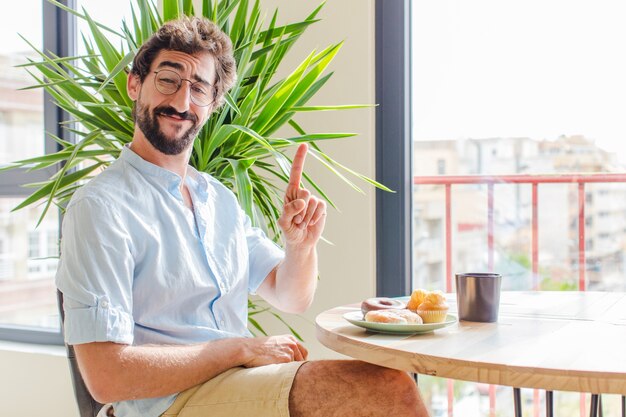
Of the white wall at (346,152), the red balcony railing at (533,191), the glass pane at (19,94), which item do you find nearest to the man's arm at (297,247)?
the white wall at (346,152)

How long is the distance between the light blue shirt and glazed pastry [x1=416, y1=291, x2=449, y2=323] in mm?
464

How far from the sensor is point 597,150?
2.74 m

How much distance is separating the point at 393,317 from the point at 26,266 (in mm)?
2696

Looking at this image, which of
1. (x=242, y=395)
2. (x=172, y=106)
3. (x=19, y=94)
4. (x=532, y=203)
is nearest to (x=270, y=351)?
(x=242, y=395)

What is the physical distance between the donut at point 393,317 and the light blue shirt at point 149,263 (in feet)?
1.27

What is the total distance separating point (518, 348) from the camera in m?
1.24

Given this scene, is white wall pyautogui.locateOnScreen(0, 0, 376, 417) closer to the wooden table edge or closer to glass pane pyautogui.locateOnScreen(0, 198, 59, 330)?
the wooden table edge

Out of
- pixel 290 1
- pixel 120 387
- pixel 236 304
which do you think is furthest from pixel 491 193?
pixel 120 387

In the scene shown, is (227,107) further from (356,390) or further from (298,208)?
(356,390)

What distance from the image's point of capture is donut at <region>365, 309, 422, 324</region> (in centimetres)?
137

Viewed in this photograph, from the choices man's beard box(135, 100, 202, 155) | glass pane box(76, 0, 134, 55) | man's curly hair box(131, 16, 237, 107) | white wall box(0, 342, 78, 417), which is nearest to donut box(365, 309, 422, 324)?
man's beard box(135, 100, 202, 155)

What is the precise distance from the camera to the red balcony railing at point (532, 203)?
2818 millimetres

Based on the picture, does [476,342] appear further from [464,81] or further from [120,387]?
[464,81]

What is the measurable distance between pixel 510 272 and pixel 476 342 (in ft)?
5.60
